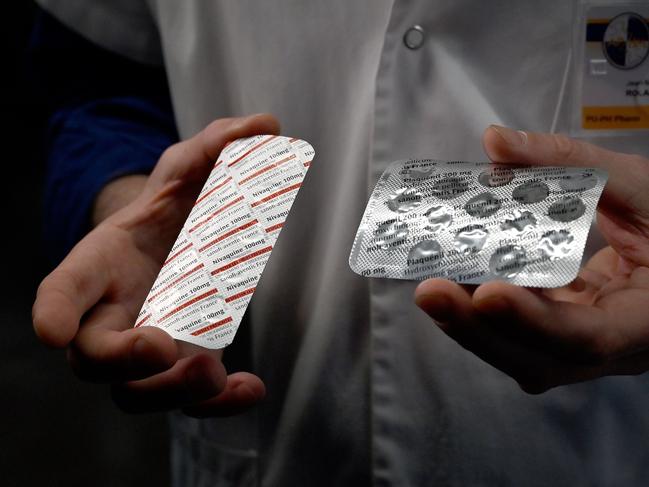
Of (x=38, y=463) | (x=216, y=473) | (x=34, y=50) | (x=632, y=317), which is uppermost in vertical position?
(x=34, y=50)

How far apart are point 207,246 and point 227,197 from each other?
0.17ft

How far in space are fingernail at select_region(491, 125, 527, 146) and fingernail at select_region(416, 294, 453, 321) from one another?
16 centimetres

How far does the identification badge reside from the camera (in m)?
0.57

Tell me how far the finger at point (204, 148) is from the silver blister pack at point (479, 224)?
0.42 feet

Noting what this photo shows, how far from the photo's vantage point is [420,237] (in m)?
0.49

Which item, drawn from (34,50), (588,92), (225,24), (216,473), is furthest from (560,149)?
(34,50)

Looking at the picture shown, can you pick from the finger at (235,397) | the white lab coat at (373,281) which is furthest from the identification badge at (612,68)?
the finger at (235,397)

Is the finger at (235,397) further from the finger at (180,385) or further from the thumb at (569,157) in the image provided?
the thumb at (569,157)

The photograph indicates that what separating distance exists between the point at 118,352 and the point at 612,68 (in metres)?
0.50

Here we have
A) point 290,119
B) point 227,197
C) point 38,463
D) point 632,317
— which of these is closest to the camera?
point 632,317

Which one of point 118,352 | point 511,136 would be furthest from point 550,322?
point 118,352

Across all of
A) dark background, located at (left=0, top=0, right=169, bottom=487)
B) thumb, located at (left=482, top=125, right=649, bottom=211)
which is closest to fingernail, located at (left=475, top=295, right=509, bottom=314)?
thumb, located at (left=482, top=125, right=649, bottom=211)

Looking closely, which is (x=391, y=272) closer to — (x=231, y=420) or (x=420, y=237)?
(x=420, y=237)

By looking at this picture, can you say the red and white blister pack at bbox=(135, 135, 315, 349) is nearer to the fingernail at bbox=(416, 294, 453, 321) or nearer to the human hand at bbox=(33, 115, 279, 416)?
the human hand at bbox=(33, 115, 279, 416)
